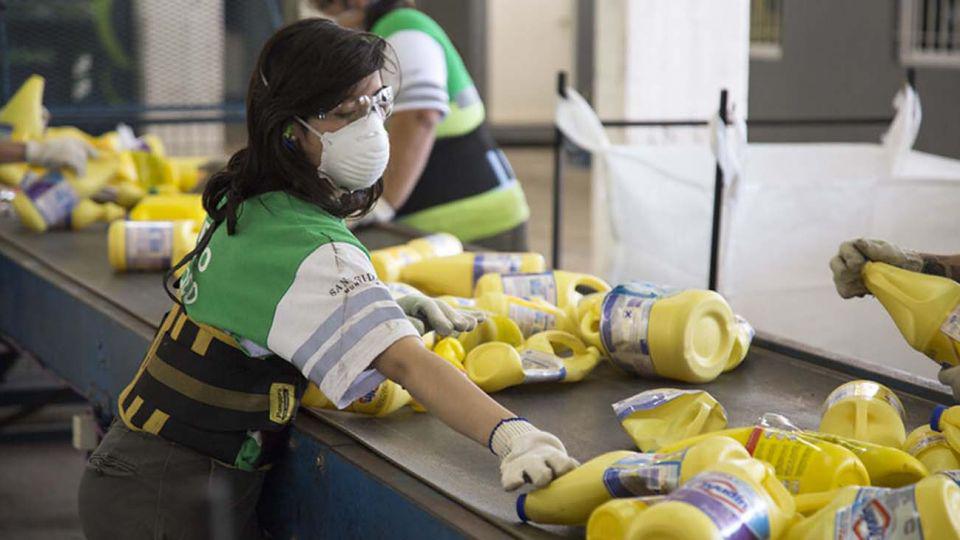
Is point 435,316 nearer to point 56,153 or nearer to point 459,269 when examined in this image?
point 459,269

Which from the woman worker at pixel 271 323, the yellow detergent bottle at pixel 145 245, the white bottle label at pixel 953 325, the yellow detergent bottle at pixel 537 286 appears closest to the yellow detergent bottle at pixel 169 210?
the yellow detergent bottle at pixel 145 245

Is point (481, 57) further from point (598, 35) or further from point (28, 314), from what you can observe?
point (28, 314)

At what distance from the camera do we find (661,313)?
7.13ft

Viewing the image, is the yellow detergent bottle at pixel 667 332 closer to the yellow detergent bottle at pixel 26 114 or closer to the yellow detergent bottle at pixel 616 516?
the yellow detergent bottle at pixel 616 516

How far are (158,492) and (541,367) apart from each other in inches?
25.5

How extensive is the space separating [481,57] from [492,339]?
37.0 feet

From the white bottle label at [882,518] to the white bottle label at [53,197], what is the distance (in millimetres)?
3019

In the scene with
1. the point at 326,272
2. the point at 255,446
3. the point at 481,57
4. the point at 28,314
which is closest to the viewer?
the point at 326,272

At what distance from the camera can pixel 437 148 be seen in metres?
Answer: 3.75

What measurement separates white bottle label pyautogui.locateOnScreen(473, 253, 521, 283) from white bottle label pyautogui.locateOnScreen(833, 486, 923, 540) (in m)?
1.43

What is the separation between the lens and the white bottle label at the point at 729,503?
4.42ft

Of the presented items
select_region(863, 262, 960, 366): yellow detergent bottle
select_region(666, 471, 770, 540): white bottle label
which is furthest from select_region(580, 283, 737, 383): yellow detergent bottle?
select_region(666, 471, 770, 540): white bottle label

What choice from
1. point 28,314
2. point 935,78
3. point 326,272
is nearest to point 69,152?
point 28,314

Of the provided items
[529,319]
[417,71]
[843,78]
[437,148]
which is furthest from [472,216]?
[843,78]
